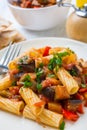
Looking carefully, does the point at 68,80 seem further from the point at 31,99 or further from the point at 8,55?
the point at 8,55

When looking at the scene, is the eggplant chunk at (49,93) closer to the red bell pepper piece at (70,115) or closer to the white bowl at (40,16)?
the red bell pepper piece at (70,115)

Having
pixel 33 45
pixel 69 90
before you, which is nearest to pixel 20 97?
pixel 69 90

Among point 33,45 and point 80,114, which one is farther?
point 33,45

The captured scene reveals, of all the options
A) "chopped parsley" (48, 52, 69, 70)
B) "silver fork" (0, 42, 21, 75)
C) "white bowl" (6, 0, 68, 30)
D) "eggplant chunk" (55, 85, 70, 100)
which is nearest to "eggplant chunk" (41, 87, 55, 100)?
"eggplant chunk" (55, 85, 70, 100)

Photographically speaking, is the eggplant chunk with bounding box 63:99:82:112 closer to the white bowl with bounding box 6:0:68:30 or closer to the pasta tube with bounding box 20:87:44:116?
the pasta tube with bounding box 20:87:44:116

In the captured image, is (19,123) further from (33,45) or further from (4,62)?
(33,45)

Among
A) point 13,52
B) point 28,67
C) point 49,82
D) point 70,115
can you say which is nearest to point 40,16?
point 13,52
